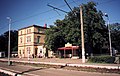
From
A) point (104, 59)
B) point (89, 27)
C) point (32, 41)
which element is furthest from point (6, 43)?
point (104, 59)

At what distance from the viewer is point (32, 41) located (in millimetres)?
63062

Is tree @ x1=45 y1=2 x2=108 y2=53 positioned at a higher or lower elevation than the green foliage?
higher

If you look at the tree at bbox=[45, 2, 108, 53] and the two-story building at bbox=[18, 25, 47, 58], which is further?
the two-story building at bbox=[18, 25, 47, 58]

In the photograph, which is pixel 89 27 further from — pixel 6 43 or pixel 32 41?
pixel 6 43

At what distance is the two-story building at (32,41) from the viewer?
2453 inches

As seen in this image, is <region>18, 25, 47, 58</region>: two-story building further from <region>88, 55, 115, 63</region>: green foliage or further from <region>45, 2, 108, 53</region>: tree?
<region>88, 55, 115, 63</region>: green foliage

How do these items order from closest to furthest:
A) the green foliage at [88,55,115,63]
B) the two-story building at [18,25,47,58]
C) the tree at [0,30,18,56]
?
the green foliage at [88,55,115,63], the two-story building at [18,25,47,58], the tree at [0,30,18,56]

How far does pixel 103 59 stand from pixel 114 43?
40886 millimetres

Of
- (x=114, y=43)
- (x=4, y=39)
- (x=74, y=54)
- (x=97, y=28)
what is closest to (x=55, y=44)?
(x=74, y=54)

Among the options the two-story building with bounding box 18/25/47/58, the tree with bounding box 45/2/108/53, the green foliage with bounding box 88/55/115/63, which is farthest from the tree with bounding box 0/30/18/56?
the green foliage with bounding box 88/55/115/63

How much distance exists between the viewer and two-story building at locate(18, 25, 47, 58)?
6231 centimetres

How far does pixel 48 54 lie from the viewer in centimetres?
6284

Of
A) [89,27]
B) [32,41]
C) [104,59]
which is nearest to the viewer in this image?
[104,59]

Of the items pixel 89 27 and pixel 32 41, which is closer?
pixel 89 27
